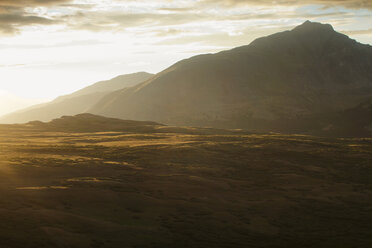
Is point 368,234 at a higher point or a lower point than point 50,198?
lower

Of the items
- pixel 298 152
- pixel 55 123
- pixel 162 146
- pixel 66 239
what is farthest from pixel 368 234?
pixel 55 123

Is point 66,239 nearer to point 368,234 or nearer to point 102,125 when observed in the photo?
point 368,234

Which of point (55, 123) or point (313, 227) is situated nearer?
point (313, 227)

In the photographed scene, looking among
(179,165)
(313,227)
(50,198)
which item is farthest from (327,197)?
(50,198)

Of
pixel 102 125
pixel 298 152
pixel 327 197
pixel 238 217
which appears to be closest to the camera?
pixel 238 217

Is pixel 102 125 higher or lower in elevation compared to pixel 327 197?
higher

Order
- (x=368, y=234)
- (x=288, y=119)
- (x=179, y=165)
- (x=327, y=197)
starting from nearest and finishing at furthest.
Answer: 1. (x=368, y=234)
2. (x=327, y=197)
3. (x=179, y=165)
4. (x=288, y=119)

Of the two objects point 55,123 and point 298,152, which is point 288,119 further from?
point 298,152
